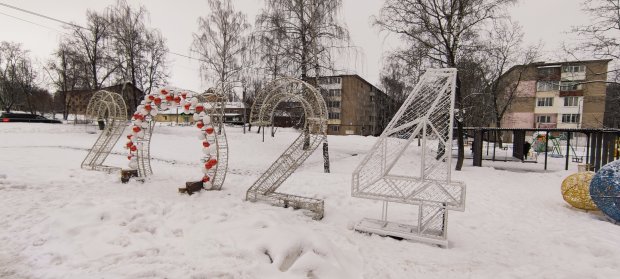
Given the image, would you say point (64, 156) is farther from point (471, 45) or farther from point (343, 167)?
point (471, 45)

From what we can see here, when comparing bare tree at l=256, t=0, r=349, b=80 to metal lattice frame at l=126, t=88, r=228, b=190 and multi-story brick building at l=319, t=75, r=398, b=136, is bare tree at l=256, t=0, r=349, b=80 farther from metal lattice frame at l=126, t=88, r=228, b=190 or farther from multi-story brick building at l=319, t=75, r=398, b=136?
multi-story brick building at l=319, t=75, r=398, b=136

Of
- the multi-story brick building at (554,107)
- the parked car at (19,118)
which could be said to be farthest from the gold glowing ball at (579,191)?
the parked car at (19,118)

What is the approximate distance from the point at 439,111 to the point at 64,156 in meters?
13.6

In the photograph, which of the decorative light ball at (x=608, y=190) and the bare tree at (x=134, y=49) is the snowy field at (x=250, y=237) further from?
the bare tree at (x=134, y=49)

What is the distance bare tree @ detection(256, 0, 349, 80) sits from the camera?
15453 millimetres

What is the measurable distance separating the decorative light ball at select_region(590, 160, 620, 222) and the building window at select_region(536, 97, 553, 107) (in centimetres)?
4283

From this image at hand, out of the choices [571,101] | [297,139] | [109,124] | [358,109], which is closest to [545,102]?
[571,101]

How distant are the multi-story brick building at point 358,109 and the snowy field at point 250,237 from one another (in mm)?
35038

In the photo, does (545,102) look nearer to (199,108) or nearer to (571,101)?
(571,101)

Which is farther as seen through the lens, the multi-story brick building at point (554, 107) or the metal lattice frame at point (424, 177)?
the multi-story brick building at point (554, 107)

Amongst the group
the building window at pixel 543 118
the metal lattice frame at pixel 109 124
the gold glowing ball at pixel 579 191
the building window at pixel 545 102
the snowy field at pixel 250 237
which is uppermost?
the building window at pixel 545 102

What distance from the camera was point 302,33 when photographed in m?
15.6

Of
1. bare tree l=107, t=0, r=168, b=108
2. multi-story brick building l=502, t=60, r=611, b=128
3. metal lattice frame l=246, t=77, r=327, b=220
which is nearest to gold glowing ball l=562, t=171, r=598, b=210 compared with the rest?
metal lattice frame l=246, t=77, r=327, b=220

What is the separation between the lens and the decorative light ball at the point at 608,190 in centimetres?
593
